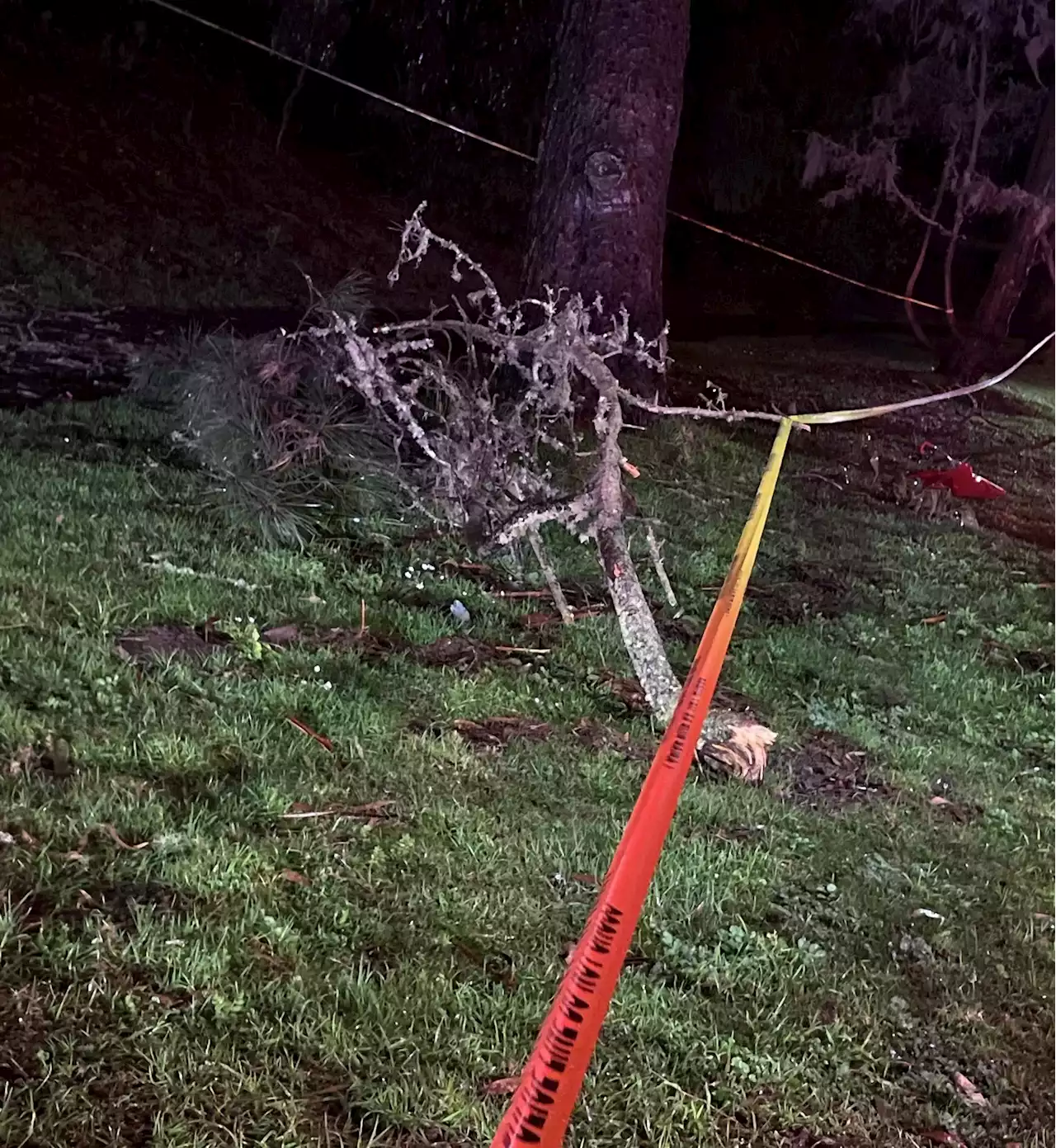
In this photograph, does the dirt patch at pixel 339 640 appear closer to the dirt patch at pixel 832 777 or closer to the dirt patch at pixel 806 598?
the dirt patch at pixel 832 777

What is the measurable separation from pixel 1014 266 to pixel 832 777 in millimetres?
8629

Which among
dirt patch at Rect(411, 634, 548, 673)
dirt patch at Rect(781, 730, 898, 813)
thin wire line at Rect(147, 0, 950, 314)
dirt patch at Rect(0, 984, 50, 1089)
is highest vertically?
thin wire line at Rect(147, 0, 950, 314)

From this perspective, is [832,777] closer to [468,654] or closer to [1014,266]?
[468,654]

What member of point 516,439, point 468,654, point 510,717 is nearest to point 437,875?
point 510,717

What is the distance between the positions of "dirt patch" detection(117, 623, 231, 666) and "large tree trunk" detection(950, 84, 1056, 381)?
8888mm

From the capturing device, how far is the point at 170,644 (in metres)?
3.17

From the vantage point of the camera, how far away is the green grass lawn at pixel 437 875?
1852mm

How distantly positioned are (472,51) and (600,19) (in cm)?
A: 711

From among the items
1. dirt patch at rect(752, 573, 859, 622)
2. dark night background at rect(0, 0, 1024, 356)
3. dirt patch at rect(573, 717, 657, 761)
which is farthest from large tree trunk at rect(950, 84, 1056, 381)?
A: dirt patch at rect(573, 717, 657, 761)

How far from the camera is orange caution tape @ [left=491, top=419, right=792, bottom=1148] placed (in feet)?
5.17

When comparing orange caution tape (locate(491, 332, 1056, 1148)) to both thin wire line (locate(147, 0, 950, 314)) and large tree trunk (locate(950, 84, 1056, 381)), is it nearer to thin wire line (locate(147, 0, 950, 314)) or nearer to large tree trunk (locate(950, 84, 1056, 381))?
thin wire line (locate(147, 0, 950, 314))

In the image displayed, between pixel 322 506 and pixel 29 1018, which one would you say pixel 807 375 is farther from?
pixel 29 1018

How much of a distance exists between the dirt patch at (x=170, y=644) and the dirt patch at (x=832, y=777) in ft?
5.34

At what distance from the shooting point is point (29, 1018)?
182 cm
